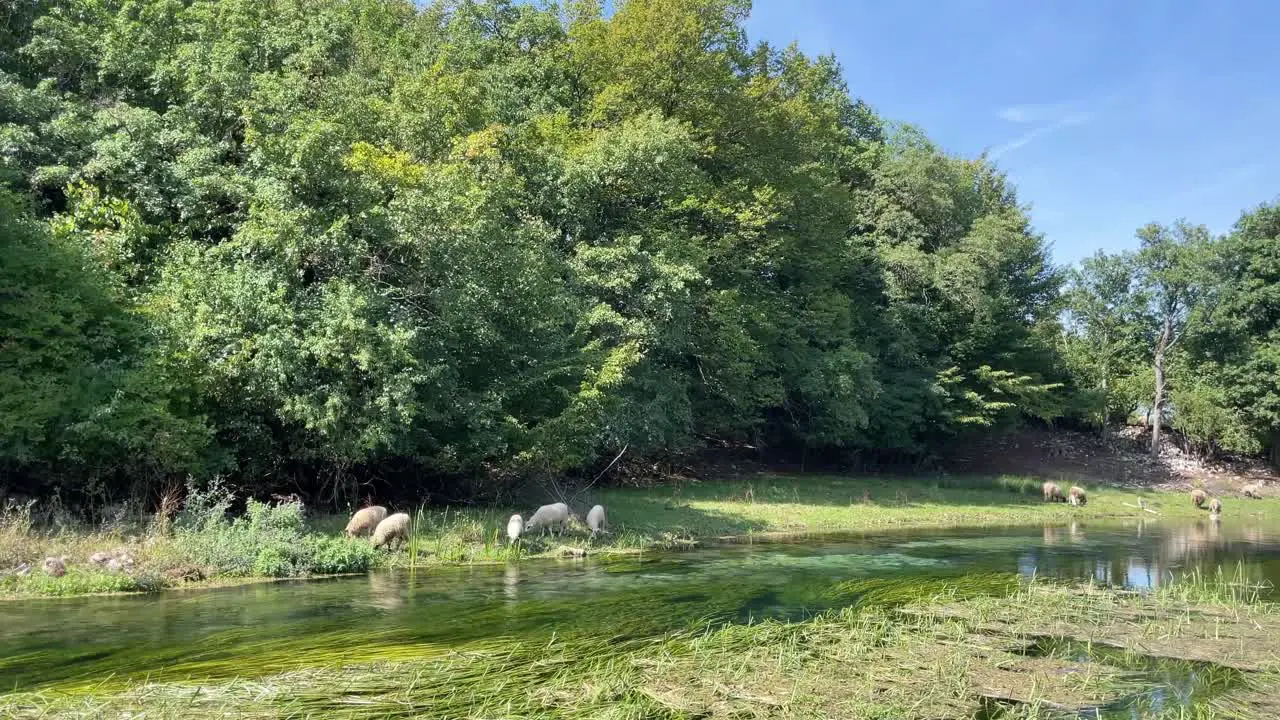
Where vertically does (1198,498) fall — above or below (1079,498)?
below

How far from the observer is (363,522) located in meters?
18.7

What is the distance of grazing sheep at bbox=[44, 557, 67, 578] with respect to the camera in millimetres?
13820

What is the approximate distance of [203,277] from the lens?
63.2 feet

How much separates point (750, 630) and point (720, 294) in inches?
837

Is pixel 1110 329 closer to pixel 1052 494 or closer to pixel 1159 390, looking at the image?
pixel 1159 390

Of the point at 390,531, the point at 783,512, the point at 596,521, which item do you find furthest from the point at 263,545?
the point at 783,512

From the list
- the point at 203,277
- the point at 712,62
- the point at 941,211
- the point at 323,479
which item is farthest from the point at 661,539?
the point at 941,211

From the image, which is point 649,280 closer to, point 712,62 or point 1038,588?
point 712,62

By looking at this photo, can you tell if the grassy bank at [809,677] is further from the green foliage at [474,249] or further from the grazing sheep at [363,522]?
the grazing sheep at [363,522]

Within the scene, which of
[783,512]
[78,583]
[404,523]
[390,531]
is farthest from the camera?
[783,512]

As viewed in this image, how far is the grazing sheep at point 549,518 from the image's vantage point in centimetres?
2099

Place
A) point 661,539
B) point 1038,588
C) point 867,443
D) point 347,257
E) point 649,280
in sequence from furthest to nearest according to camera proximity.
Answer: point 867,443
point 649,280
point 661,539
point 347,257
point 1038,588

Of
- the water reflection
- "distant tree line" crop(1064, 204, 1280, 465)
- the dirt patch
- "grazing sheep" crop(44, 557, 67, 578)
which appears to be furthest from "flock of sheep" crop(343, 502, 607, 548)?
"distant tree line" crop(1064, 204, 1280, 465)

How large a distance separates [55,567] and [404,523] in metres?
6.20
